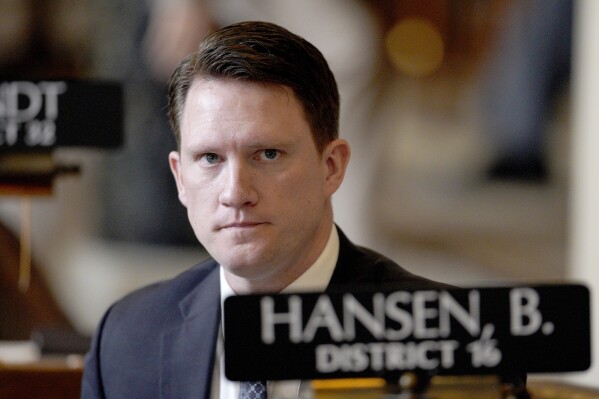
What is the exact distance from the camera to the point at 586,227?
4.01 meters

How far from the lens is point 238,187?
4.27 ft

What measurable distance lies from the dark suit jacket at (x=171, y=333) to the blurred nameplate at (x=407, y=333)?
1.73ft

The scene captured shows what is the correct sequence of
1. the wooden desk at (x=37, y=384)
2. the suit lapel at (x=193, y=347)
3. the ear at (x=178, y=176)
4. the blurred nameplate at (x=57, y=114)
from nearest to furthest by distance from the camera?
1. the ear at (x=178, y=176)
2. the suit lapel at (x=193, y=347)
3. the blurred nameplate at (x=57, y=114)
4. the wooden desk at (x=37, y=384)

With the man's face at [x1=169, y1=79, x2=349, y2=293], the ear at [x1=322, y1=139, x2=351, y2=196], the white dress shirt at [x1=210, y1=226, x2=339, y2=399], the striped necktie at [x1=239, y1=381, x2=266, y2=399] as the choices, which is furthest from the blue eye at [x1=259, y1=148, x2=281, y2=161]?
the striped necktie at [x1=239, y1=381, x2=266, y2=399]

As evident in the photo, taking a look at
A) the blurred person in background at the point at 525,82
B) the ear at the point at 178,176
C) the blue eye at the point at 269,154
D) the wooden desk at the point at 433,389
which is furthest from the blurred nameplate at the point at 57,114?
the blurred person in background at the point at 525,82

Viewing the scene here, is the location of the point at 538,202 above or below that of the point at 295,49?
below

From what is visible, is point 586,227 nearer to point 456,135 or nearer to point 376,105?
point 456,135

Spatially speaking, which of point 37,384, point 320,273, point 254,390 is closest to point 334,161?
point 320,273

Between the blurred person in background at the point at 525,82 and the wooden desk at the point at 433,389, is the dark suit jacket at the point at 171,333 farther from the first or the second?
the blurred person in background at the point at 525,82

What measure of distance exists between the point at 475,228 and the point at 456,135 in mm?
426

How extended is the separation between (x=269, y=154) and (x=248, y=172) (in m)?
Answer: 0.05

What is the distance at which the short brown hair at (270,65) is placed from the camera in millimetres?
1365

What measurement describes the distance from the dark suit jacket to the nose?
13.0 inches

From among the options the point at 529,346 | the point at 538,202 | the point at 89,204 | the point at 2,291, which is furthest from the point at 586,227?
the point at 529,346
